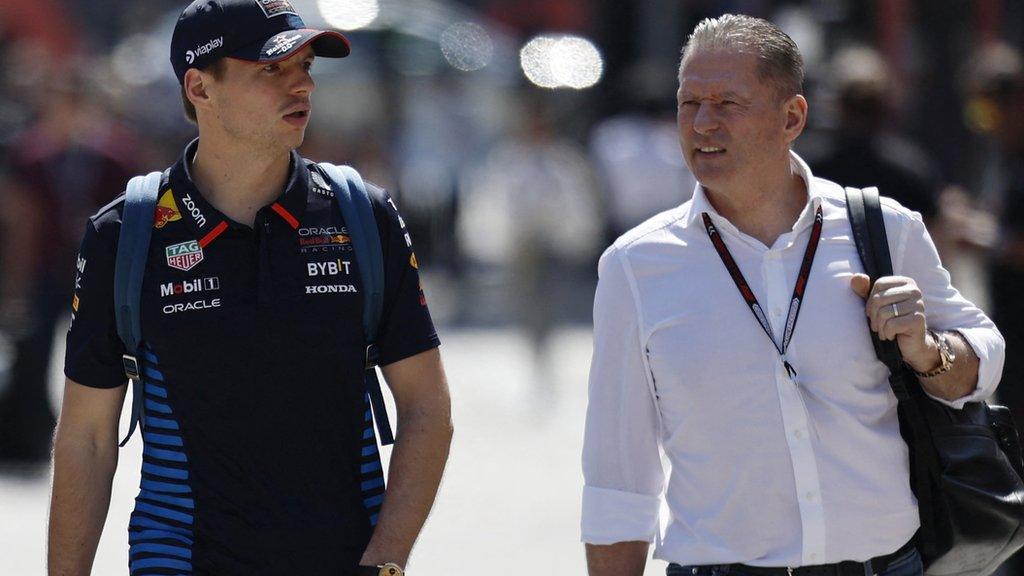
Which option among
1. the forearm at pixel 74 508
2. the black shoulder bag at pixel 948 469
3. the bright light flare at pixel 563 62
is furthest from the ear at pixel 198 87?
the bright light flare at pixel 563 62

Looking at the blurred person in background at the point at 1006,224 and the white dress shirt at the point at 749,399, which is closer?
the white dress shirt at the point at 749,399

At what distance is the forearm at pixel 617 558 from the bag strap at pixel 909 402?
1.96 ft

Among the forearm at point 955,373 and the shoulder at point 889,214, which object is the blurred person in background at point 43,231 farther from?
the forearm at point 955,373

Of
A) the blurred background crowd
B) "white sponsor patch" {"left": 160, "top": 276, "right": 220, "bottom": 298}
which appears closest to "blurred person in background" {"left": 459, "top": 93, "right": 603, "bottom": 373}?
the blurred background crowd

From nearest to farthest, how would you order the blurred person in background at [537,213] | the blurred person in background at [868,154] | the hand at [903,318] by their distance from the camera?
the hand at [903,318], the blurred person in background at [868,154], the blurred person in background at [537,213]

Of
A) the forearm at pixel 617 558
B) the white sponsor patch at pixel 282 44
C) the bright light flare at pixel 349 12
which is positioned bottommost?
the forearm at pixel 617 558

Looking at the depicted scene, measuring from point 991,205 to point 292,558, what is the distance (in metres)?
4.26

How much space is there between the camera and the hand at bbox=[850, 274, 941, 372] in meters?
3.56

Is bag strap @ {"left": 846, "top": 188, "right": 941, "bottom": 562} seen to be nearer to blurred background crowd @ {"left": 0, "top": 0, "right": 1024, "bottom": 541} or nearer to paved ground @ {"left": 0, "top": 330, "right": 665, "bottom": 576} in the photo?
blurred background crowd @ {"left": 0, "top": 0, "right": 1024, "bottom": 541}

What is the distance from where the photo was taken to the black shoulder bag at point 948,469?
3.68m

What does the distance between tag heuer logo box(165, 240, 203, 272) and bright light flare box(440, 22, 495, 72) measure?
58.8ft

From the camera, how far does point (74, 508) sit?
377 centimetres

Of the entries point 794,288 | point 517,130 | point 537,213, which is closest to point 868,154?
point 794,288

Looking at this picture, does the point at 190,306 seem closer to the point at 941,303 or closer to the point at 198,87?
the point at 198,87
